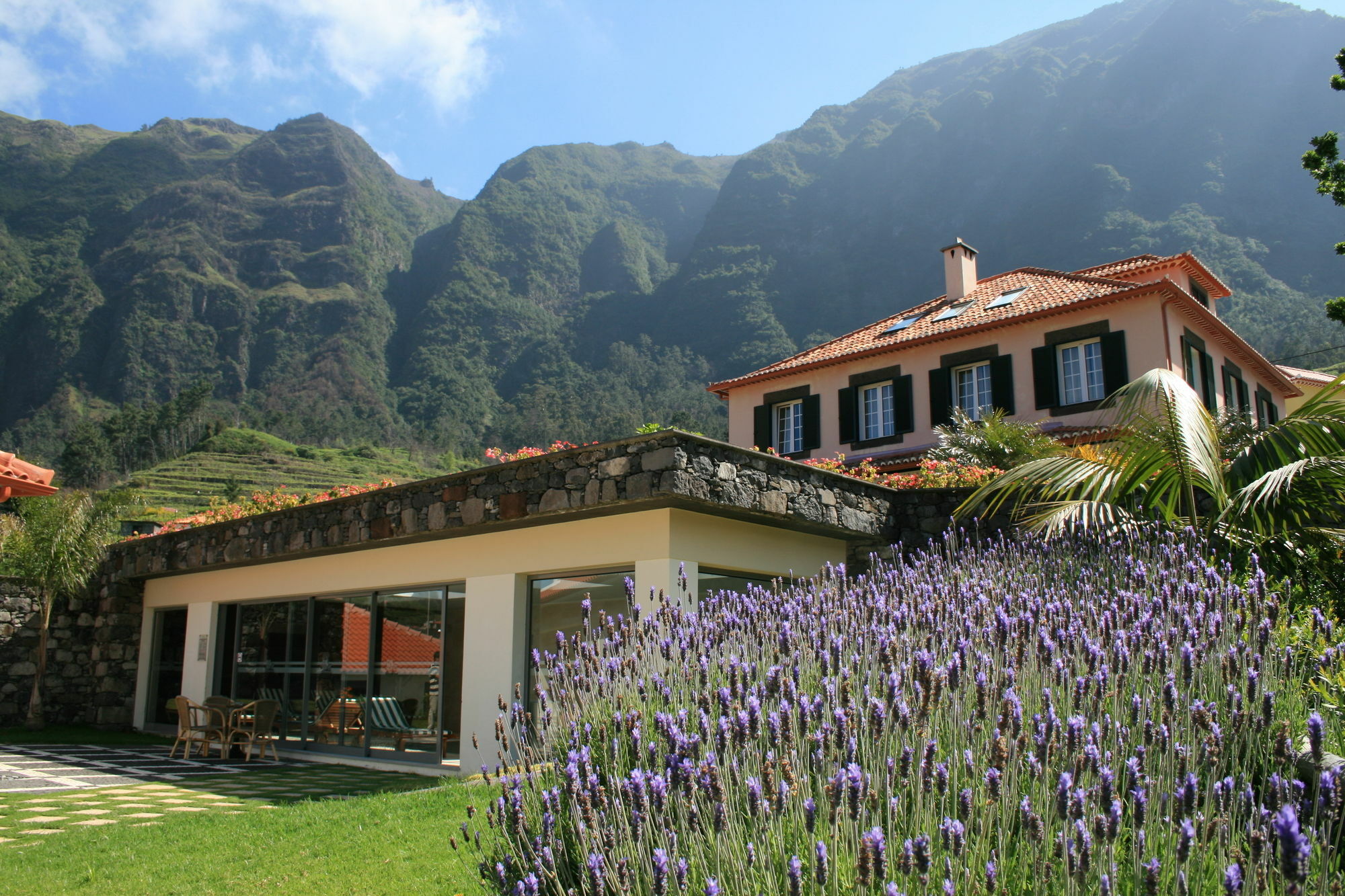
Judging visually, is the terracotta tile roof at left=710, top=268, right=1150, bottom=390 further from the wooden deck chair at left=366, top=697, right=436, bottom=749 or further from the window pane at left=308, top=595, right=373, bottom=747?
the wooden deck chair at left=366, top=697, right=436, bottom=749

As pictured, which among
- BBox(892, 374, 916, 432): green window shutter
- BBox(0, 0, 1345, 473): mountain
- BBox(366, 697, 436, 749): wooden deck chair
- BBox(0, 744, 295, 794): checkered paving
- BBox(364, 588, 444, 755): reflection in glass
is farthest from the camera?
BBox(0, 0, 1345, 473): mountain

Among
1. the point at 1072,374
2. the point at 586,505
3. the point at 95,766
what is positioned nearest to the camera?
the point at 586,505

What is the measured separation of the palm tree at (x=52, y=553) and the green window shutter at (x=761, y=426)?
43.4 feet

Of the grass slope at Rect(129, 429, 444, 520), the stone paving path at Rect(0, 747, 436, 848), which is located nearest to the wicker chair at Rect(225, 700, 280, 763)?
the stone paving path at Rect(0, 747, 436, 848)

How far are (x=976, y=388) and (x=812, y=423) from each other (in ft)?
12.4

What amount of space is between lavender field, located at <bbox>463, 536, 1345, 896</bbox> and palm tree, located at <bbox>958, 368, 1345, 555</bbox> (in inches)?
96.4

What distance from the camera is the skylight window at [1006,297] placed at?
65.1 feet

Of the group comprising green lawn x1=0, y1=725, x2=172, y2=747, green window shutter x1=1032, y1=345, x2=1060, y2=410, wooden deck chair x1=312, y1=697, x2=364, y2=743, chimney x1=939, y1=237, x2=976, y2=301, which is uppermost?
Result: chimney x1=939, y1=237, x2=976, y2=301

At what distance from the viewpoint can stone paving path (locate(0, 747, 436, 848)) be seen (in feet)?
22.1

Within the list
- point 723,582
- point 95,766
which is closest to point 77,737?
point 95,766

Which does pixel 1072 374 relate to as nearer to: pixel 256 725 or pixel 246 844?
pixel 256 725

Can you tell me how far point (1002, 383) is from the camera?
18.4 metres

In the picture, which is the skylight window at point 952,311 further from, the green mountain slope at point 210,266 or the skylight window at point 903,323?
the green mountain slope at point 210,266

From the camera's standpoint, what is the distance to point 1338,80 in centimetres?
838
